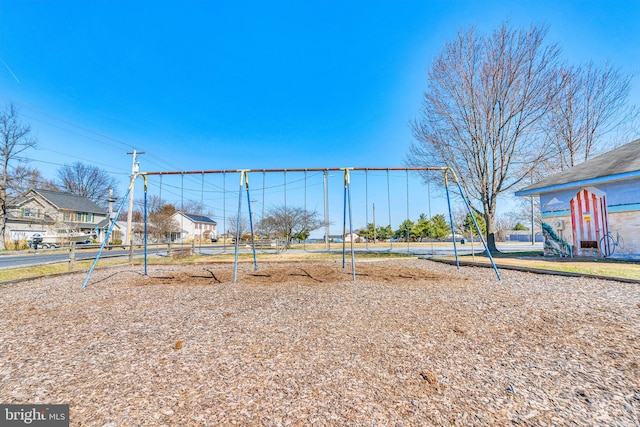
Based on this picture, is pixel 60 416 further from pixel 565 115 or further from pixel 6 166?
pixel 6 166

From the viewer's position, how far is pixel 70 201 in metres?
32.6

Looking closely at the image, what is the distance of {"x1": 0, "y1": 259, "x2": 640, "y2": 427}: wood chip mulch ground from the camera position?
64.9 inches

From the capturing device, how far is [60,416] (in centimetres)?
167

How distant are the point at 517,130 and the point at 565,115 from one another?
5.20 meters

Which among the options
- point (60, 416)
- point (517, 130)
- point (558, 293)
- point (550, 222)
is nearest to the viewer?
point (60, 416)

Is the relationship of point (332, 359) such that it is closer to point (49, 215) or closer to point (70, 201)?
point (49, 215)

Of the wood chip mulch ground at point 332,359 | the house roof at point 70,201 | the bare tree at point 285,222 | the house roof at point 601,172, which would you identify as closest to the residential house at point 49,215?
the house roof at point 70,201

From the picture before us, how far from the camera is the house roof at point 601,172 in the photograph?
349 inches

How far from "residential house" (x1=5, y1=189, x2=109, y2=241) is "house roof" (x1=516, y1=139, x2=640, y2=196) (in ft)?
104

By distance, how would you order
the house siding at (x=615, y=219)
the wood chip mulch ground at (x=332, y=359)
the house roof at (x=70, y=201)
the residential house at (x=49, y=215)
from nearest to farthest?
the wood chip mulch ground at (x=332, y=359), the house siding at (x=615, y=219), the residential house at (x=49, y=215), the house roof at (x=70, y=201)

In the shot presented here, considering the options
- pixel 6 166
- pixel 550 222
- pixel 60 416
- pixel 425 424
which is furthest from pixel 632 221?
pixel 6 166

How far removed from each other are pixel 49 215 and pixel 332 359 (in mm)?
38788

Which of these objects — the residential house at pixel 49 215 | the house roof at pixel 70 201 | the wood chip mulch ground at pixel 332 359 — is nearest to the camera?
the wood chip mulch ground at pixel 332 359

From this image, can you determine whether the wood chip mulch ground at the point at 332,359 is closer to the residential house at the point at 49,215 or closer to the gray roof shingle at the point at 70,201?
the residential house at the point at 49,215
